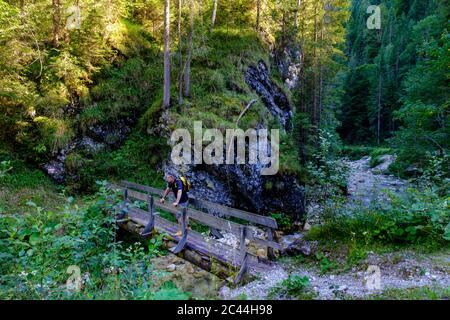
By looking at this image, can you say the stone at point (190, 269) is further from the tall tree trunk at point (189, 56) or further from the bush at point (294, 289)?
the tall tree trunk at point (189, 56)

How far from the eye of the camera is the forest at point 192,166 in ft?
14.6

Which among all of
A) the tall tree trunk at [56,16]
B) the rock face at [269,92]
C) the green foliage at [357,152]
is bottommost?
the green foliage at [357,152]

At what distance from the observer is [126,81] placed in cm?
1638

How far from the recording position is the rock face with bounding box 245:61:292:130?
58.7 ft

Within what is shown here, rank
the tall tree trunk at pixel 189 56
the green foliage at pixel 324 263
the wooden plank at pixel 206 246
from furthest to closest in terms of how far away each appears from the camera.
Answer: the tall tree trunk at pixel 189 56 < the wooden plank at pixel 206 246 < the green foliage at pixel 324 263

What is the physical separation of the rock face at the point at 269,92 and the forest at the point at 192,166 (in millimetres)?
111

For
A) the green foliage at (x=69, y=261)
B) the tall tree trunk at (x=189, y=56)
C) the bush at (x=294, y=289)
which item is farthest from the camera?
the tall tree trunk at (x=189, y=56)

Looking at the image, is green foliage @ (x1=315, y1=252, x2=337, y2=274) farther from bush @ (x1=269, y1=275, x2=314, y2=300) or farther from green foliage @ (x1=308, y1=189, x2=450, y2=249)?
bush @ (x1=269, y1=275, x2=314, y2=300)

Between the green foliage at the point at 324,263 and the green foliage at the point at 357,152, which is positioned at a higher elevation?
the green foliage at the point at 324,263

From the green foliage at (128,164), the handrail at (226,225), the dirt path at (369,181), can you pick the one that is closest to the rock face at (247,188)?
the green foliage at (128,164)

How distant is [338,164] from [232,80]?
32.8 feet

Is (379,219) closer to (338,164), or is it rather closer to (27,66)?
(338,164)

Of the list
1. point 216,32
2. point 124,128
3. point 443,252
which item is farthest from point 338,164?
point 216,32

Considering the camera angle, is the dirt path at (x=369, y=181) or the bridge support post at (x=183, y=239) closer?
the bridge support post at (x=183, y=239)
